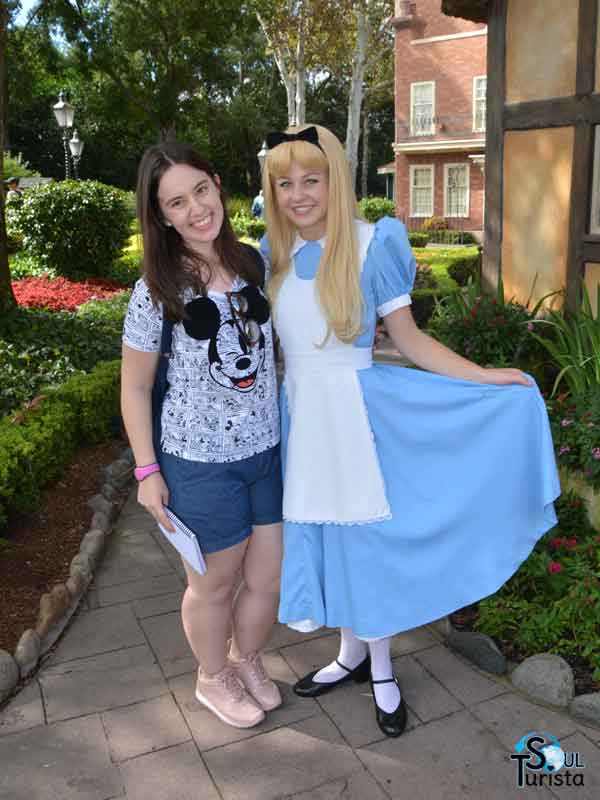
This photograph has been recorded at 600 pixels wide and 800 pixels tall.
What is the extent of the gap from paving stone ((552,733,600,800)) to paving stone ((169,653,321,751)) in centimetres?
87

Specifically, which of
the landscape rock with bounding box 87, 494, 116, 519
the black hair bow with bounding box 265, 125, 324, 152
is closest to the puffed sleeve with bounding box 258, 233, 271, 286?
the black hair bow with bounding box 265, 125, 324, 152

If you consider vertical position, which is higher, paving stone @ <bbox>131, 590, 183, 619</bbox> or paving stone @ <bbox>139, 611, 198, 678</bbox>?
paving stone @ <bbox>131, 590, 183, 619</bbox>

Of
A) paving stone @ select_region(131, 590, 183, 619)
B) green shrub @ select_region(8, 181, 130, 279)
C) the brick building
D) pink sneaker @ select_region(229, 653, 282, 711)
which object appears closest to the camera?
pink sneaker @ select_region(229, 653, 282, 711)

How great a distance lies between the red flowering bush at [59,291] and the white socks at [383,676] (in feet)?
23.8

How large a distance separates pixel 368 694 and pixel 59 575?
5.66ft

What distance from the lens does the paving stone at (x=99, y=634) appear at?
3262 mm

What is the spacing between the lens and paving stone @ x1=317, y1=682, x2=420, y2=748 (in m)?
2.68

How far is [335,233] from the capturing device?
94.3 inches

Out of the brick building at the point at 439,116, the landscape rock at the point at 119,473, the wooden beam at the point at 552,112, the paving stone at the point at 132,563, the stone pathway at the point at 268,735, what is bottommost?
the stone pathway at the point at 268,735

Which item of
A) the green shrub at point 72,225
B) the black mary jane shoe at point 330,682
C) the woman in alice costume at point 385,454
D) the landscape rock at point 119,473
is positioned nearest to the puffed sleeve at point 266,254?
the woman in alice costume at point 385,454

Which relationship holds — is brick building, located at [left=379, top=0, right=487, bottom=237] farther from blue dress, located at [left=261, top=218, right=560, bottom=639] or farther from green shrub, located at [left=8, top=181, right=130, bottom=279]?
blue dress, located at [left=261, top=218, right=560, bottom=639]

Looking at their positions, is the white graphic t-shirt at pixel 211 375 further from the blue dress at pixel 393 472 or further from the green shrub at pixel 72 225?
the green shrub at pixel 72 225

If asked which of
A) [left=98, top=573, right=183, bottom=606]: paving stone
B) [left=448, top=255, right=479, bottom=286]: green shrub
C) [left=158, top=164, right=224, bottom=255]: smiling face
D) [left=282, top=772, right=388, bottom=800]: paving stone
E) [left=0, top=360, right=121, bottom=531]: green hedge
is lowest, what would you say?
[left=282, top=772, right=388, bottom=800]: paving stone

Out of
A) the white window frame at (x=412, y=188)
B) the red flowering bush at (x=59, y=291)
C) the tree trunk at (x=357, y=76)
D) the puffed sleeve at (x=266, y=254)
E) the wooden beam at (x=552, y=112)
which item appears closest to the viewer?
the puffed sleeve at (x=266, y=254)
